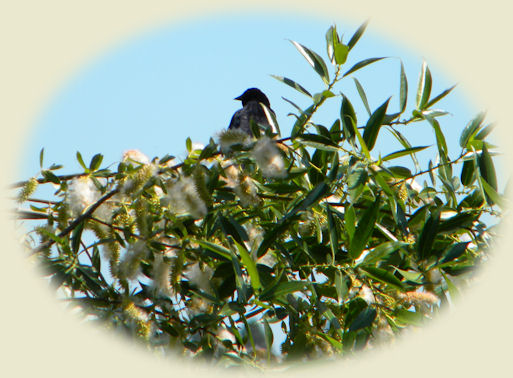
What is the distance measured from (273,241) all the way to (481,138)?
76cm

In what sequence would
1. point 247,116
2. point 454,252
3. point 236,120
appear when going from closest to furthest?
point 454,252
point 247,116
point 236,120

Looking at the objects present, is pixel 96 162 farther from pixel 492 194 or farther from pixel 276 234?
pixel 492 194

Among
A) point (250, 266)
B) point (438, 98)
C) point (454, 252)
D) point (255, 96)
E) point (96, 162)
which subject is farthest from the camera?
point (255, 96)

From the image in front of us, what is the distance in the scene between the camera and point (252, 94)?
6434 millimetres

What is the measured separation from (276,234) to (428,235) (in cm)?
45

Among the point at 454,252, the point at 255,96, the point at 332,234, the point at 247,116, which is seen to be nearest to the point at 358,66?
the point at 332,234

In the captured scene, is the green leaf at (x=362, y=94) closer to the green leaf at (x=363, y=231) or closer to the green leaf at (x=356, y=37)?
the green leaf at (x=356, y=37)

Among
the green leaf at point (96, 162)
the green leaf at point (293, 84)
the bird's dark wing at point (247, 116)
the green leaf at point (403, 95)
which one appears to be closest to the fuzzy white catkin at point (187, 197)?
the green leaf at point (96, 162)

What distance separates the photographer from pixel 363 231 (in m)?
1.65

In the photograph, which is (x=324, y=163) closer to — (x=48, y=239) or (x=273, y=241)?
(x=273, y=241)

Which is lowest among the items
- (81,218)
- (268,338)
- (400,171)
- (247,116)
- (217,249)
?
(268,338)

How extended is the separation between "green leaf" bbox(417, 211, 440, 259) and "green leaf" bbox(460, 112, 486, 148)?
11.5 inches

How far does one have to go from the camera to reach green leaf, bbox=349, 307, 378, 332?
1.58 meters

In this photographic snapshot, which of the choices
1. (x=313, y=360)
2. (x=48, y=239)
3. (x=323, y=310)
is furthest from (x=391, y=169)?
(x=48, y=239)
